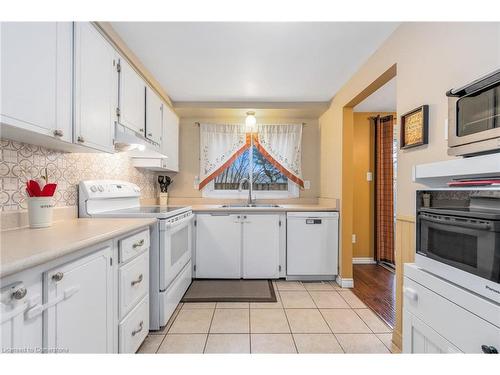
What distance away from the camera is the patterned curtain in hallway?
3413mm

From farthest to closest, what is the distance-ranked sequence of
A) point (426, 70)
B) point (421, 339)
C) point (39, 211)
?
point (426, 70) < point (39, 211) < point (421, 339)

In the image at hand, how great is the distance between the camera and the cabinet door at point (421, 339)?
88cm

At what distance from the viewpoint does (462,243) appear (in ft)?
2.82

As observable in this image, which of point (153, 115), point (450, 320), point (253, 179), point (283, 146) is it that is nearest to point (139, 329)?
point (450, 320)

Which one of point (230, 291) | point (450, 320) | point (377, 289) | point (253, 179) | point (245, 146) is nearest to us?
point (450, 320)

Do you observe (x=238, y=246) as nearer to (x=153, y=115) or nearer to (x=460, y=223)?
(x=153, y=115)

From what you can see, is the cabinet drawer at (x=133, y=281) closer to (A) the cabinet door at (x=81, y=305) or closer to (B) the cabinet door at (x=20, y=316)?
(A) the cabinet door at (x=81, y=305)

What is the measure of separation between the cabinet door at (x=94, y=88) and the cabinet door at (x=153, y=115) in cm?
57

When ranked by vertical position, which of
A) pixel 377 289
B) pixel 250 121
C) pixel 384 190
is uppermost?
pixel 250 121

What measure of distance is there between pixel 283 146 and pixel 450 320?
2867mm

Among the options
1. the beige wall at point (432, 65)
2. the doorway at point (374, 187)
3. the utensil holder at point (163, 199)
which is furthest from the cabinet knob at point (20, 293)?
the doorway at point (374, 187)

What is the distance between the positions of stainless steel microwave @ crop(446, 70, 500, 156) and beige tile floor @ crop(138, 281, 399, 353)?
1.46m
